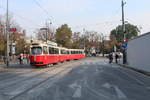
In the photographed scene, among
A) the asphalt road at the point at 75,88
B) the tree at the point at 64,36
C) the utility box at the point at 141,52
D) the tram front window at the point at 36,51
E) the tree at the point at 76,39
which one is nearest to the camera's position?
the asphalt road at the point at 75,88

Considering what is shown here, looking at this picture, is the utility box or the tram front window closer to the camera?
the utility box

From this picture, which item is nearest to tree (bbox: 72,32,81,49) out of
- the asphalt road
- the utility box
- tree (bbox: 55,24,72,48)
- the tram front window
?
tree (bbox: 55,24,72,48)

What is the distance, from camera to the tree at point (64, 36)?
312 ft

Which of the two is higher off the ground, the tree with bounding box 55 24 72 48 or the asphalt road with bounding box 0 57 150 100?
the tree with bounding box 55 24 72 48

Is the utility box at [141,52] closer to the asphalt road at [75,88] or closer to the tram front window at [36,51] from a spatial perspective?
the asphalt road at [75,88]

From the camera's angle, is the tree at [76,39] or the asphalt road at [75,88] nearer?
the asphalt road at [75,88]

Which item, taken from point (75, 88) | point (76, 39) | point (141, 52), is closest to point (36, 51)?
point (141, 52)

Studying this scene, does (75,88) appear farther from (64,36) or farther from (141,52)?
(64,36)

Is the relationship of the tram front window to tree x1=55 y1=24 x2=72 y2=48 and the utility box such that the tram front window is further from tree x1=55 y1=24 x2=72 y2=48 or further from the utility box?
tree x1=55 y1=24 x2=72 y2=48

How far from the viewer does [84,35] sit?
10525 centimetres

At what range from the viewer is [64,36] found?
9556 cm

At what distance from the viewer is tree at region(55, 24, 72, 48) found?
312 ft

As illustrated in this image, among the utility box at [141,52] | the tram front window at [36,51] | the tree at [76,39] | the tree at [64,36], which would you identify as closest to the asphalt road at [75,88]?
the utility box at [141,52]

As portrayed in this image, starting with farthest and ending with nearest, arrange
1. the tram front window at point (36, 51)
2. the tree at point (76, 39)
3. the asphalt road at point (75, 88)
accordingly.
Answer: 1. the tree at point (76, 39)
2. the tram front window at point (36, 51)
3. the asphalt road at point (75, 88)
